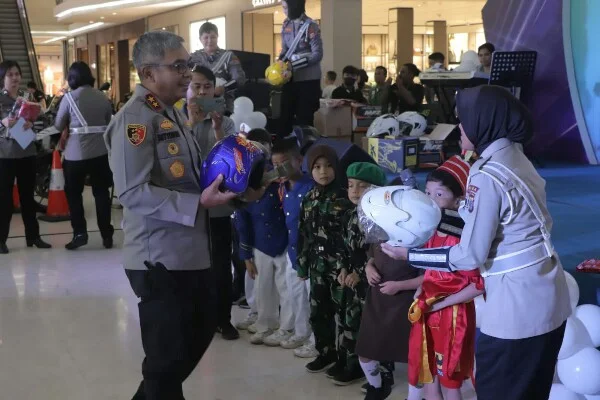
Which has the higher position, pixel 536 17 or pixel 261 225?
pixel 536 17

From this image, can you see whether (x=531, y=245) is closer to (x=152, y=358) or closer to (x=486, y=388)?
(x=486, y=388)

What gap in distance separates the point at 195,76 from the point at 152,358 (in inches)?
76.3

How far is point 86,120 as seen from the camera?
6.83 m

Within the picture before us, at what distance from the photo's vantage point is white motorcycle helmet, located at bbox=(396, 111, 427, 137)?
8141mm

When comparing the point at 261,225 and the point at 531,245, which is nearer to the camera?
the point at 531,245

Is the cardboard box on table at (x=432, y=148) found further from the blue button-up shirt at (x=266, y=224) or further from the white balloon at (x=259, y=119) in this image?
the blue button-up shirt at (x=266, y=224)

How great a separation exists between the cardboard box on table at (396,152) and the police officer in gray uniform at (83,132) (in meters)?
2.64

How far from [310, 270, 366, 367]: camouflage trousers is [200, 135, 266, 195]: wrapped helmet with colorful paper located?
50.3 inches

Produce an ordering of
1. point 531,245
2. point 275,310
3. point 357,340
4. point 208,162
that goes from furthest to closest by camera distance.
→ 1. point 275,310
2. point 357,340
3. point 208,162
4. point 531,245

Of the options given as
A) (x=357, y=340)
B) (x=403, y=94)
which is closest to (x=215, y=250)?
(x=357, y=340)

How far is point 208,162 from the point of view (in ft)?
8.61

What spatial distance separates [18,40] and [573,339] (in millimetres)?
17125

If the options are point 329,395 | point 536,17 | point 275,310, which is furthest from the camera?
point 536,17

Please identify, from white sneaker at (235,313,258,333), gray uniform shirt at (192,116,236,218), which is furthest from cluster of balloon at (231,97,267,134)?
white sneaker at (235,313,258,333)
